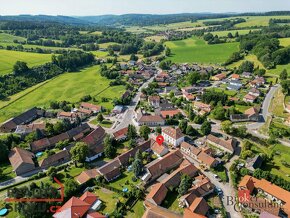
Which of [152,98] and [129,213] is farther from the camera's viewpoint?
[152,98]

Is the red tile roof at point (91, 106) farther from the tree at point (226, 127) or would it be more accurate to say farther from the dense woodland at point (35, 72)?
the tree at point (226, 127)

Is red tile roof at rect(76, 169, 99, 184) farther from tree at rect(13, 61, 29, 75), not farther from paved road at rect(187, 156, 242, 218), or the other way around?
tree at rect(13, 61, 29, 75)

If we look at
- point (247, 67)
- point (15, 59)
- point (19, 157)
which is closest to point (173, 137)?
point (19, 157)

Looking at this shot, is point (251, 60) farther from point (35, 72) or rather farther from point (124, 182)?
point (124, 182)

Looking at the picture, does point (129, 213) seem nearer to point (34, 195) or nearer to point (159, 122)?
point (34, 195)

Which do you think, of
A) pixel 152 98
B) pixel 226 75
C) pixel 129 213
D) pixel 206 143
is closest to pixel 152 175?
pixel 129 213

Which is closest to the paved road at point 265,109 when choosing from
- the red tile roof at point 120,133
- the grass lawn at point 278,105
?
the grass lawn at point 278,105
